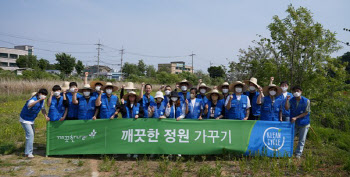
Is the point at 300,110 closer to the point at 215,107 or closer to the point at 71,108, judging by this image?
the point at 215,107

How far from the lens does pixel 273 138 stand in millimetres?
6391

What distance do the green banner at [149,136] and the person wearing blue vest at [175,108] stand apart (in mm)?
313

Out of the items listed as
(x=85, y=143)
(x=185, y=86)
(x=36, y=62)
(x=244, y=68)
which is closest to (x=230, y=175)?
(x=185, y=86)

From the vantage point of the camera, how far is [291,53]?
29.4ft

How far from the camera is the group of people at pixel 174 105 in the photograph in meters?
6.60

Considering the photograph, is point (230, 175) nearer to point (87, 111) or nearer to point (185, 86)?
point (185, 86)

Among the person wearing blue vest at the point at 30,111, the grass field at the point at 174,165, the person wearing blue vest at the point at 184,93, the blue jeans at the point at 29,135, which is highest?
the person wearing blue vest at the point at 184,93

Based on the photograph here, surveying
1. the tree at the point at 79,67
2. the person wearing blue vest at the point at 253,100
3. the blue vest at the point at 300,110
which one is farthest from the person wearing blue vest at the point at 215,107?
the tree at the point at 79,67

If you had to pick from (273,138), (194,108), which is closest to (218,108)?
(194,108)

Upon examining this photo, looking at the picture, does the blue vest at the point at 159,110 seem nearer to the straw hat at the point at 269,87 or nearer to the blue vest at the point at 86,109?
the blue vest at the point at 86,109

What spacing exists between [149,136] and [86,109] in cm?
188

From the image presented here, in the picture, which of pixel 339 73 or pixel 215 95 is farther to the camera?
pixel 339 73

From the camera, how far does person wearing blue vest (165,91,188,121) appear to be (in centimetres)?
670

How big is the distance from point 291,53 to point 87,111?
6.86 m
